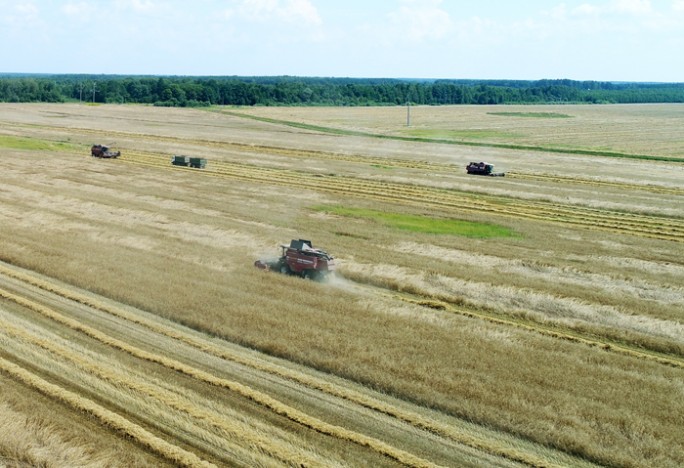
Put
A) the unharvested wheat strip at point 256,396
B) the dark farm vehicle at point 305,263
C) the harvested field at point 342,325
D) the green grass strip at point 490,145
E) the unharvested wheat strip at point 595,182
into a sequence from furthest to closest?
the green grass strip at point 490,145 < the unharvested wheat strip at point 595,182 < the dark farm vehicle at point 305,263 < the harvested field at point 342,325 < the unharvested wheat strip at point 256,396

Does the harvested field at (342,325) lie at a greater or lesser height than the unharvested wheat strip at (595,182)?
lesser

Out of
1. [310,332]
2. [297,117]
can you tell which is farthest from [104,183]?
[297,117]

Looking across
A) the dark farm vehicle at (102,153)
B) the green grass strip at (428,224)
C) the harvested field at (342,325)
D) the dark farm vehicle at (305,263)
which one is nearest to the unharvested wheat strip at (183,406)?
the harvested field at (342,325)

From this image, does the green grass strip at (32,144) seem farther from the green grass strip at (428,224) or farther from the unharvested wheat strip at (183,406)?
the unharvested wheat strip at (183,406)

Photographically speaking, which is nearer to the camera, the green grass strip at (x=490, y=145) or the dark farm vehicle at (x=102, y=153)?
the dark farm vehicle at (x=102, y=153)

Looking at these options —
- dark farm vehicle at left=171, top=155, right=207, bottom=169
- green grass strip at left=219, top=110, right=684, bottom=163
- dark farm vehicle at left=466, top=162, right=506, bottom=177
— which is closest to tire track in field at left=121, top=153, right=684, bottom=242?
dark farm vehicle at left=171, top=155, right=207, bottom=169

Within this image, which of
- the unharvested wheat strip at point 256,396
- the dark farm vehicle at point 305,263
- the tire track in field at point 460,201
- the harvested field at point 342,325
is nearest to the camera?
the unharvested wheat strip at point 256,396
